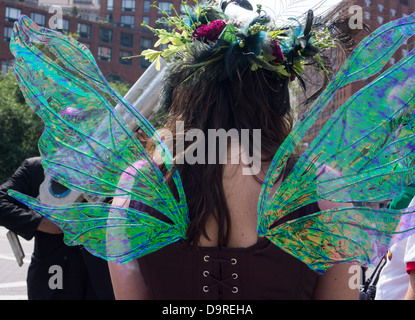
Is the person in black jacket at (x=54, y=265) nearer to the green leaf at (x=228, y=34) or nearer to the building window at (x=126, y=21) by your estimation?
the green leaf at (x=228, y=34)

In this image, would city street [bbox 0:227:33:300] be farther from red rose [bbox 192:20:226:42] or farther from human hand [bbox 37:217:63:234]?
red rose [bbox 192:20:226:42]

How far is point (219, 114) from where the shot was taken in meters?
1.48

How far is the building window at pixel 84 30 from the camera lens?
4072 cm

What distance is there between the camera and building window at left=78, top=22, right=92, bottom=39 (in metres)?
40.7

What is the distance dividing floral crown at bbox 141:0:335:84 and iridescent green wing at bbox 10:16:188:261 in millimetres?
289

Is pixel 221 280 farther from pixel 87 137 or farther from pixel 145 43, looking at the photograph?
pixel 145 43

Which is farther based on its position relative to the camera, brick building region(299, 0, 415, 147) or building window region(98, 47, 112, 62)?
building window region(98, 47, 112, 62)

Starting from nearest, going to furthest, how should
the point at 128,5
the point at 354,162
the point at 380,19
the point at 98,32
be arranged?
1. the point at 354,162
2. the point at 380,19
3. the point at 98,32
4. the point at 128,5

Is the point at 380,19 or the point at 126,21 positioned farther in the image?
the point at 126,21

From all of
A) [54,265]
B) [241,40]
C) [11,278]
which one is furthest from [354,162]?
[11,278]

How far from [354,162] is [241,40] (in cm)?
52

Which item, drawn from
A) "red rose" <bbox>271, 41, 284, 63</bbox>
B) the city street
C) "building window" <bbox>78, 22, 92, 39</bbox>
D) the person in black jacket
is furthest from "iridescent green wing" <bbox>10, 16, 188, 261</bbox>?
"building window" <bbox>78, 22, 92, 39</bbox>

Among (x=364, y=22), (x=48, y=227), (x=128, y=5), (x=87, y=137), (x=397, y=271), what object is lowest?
(x=48, y=227)

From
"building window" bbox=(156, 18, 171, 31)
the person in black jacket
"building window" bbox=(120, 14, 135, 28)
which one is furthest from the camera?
"building window" bbox=(120, 14, 135, 28)
